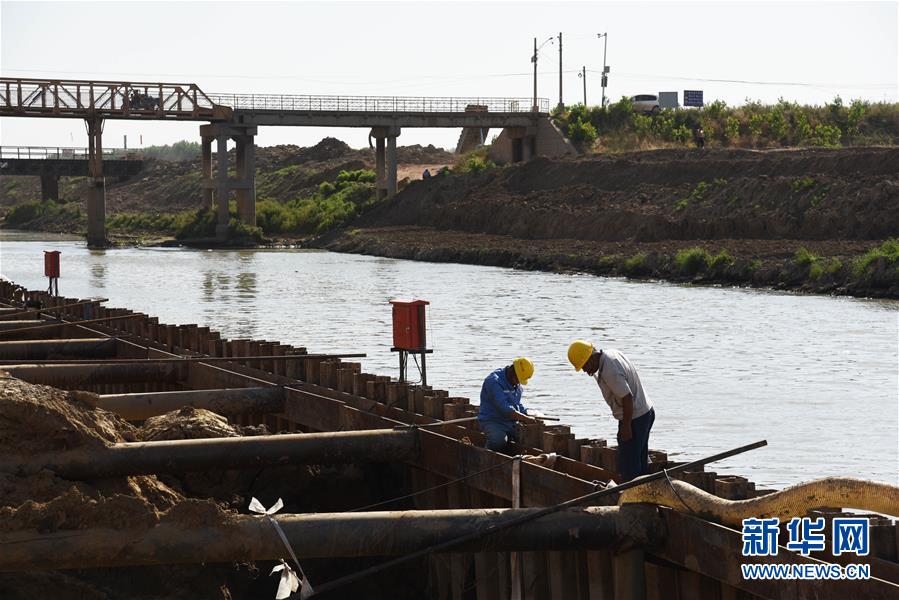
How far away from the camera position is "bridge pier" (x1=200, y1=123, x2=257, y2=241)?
272ft

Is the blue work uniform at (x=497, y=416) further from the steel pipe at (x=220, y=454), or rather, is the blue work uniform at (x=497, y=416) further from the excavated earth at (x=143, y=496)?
the excavated earth at (x=143, y=496)

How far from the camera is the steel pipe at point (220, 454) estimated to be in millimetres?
11312

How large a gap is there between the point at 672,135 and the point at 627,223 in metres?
25.0

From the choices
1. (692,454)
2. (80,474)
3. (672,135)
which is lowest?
(692,454)

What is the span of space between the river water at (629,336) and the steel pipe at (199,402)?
5434 millimetres

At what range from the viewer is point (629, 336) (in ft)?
108

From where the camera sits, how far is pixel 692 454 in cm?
1816

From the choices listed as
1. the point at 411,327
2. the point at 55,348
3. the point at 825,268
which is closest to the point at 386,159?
the point at 825,268

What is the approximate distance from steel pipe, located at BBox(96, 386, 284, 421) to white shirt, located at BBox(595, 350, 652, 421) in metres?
5.26

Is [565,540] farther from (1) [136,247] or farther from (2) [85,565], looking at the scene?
(1) [136,247]

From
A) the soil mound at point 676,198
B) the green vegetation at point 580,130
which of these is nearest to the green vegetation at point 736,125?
the green vegetation at point 580,130

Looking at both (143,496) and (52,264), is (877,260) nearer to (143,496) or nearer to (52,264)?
(52,264)

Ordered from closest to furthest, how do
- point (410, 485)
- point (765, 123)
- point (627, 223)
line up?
point (410, 485) < point (627, 223) < point (765, 123)

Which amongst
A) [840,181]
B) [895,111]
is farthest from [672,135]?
[840,181]
